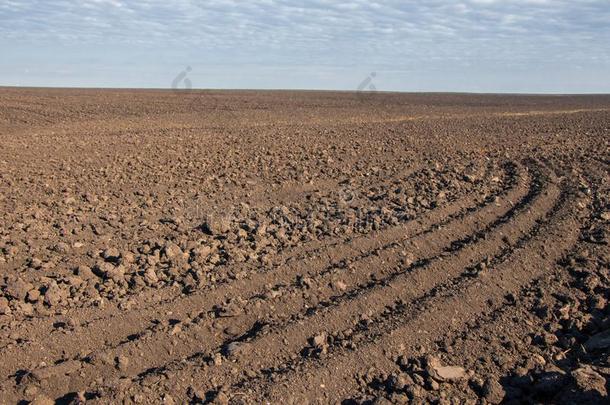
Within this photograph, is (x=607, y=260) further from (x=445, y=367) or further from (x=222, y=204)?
(x=222, y=204)

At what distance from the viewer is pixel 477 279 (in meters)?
5.53

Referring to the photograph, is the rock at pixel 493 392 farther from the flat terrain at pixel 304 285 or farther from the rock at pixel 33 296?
the rock at pixel 33 296

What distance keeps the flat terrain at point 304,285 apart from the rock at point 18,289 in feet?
0.04

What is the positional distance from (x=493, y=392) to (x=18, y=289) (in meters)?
3.68

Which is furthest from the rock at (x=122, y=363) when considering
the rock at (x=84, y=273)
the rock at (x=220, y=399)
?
the rock at (x=84, y=273)

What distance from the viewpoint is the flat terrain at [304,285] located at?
3953 mm

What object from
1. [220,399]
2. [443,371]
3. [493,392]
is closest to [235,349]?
[220,399]

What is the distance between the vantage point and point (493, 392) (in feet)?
12.8

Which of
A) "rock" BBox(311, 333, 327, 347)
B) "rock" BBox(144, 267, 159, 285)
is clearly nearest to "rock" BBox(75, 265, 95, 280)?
"rock" BBox(144, 267, 159, 285)

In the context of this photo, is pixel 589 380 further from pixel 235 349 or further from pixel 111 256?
pixel 111 256

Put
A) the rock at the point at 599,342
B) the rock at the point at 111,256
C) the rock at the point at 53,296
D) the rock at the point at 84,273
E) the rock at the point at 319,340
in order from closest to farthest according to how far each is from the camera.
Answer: the rock at the point at 319,340 → the rock at the point at 599,342 → the rock at the point at 53,296 → the rock at the point at 84,273 → the rock at the point at 111,256

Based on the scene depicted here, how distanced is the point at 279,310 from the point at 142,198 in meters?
4.18

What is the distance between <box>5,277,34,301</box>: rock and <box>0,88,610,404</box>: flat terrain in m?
0.01

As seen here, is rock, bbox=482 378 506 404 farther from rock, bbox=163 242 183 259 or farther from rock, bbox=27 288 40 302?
rock, bbox=27 288 40 302
